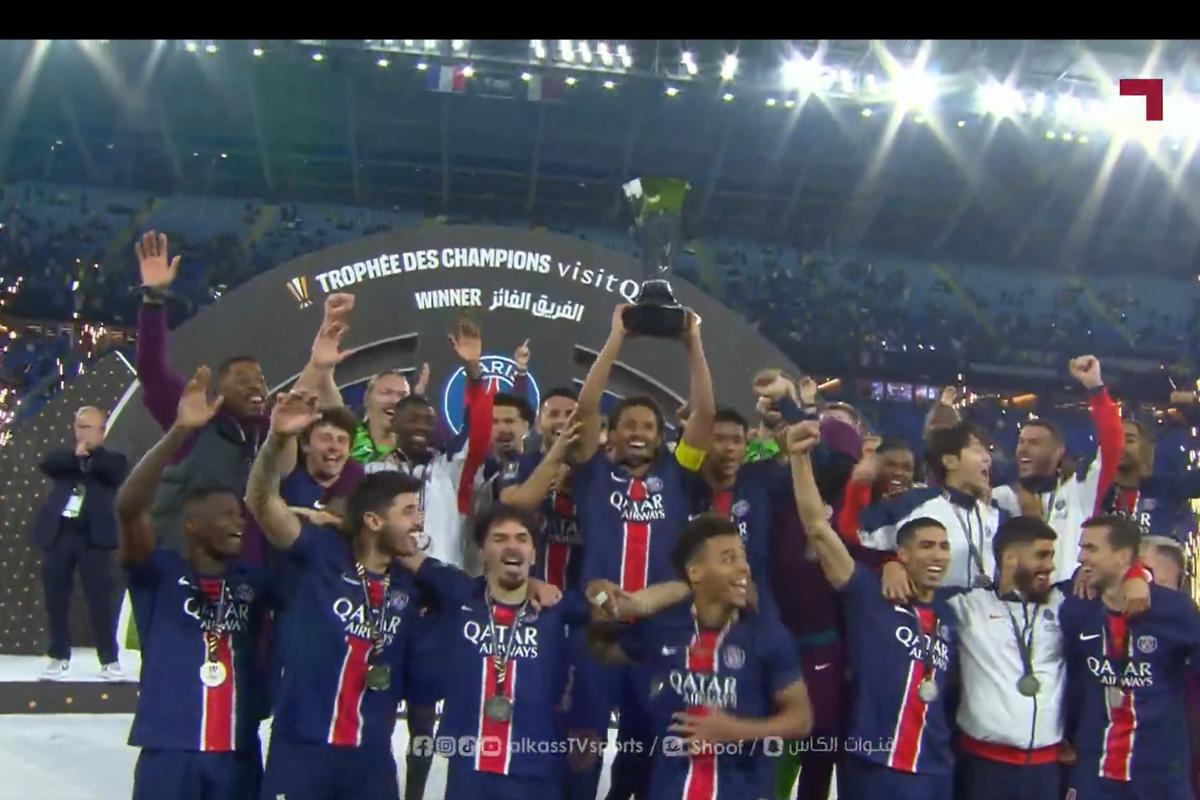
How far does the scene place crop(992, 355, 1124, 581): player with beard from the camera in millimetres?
3352

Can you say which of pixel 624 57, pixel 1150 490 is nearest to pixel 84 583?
pixel 624 57

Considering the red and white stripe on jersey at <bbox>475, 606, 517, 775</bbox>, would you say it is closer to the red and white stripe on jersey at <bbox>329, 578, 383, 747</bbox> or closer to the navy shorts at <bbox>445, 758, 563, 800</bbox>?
the navy shorts at <bbox>445, 758, 563, 800</bbox>

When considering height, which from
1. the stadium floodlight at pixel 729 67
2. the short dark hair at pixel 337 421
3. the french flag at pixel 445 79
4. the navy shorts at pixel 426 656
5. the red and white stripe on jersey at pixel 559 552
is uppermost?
the stadium floodlight at pixel 729 67

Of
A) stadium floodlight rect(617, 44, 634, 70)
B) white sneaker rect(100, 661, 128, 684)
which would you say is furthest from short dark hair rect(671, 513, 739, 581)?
white sneaker rect(100, 661, 128, 684)

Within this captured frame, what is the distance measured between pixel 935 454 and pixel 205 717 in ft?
6.95

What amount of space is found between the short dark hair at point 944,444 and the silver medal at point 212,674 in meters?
2.02

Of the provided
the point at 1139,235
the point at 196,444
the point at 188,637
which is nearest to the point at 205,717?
the point at 188,637

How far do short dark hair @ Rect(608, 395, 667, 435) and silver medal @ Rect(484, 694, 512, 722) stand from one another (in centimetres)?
76

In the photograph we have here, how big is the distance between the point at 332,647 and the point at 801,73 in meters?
2.19

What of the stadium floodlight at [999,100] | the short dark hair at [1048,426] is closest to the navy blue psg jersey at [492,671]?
the short dark hair at [1048,426]

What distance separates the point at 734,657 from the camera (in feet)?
8.93

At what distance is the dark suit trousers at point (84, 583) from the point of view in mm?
3266

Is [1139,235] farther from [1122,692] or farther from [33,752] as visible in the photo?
[33,752]

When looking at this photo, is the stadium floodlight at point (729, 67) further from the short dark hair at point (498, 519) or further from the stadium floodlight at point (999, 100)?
the short dark hair at point (498, 519)
